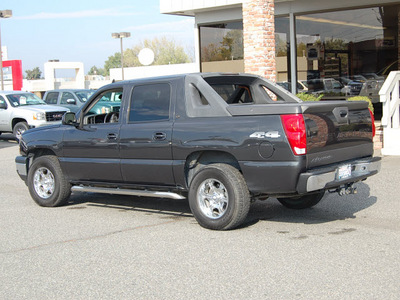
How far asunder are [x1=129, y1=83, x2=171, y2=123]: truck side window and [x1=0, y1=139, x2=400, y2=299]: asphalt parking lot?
1390 mm

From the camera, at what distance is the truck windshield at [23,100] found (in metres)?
22.1

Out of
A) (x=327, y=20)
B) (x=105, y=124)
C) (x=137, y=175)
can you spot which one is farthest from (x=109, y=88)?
(x=327, y=20)

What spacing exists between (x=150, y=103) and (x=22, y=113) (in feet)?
48.2

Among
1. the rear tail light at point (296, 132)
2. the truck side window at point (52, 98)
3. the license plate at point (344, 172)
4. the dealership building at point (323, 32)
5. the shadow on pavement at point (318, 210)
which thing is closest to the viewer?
the rear tail light at point (296, 132)

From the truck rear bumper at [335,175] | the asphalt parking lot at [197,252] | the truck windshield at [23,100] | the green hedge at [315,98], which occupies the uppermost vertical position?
the truck windshield at [23,100]

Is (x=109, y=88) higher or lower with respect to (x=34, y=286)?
higher

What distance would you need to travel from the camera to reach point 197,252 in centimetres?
619

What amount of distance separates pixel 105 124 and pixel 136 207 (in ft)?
4.62

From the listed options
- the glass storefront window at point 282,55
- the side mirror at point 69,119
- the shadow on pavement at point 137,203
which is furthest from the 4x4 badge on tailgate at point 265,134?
the glass storefront window at point 282,55

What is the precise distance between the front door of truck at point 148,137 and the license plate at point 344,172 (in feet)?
6.86

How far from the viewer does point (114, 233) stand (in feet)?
23.7

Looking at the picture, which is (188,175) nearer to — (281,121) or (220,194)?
(220,194)

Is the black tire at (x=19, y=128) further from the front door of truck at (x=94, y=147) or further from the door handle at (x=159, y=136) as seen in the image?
the door handle at (x=159, y=136)

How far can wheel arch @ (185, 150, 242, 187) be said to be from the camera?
717 cm
